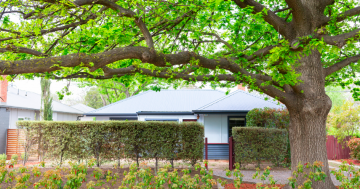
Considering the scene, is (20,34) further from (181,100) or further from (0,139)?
(181,100)

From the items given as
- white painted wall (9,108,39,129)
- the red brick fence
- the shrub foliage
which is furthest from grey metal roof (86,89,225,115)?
the shrub foliage

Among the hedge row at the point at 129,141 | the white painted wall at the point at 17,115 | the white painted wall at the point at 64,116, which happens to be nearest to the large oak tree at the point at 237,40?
the hedge row at the point at 129,141

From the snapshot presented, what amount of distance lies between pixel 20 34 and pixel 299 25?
7257 mm

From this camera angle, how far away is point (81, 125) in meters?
11.4

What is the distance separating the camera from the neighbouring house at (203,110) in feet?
51.3

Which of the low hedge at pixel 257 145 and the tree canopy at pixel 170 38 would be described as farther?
the low hedge at pixel 257 145

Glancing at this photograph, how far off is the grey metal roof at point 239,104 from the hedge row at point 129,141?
4462 mm

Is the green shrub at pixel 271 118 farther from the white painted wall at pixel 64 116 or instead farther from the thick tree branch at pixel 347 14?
the white painted wall at pixel 64 116

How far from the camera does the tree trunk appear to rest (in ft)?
23.1

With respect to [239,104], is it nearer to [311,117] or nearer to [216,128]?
[216,128]

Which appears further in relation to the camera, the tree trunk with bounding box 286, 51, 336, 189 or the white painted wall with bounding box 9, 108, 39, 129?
the white painted wall with bounding box 9, 108, 39, 129

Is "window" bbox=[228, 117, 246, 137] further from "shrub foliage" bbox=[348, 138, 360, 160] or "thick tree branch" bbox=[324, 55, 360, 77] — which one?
"thick tree branch" bbox=[324, 55, 360, 77]

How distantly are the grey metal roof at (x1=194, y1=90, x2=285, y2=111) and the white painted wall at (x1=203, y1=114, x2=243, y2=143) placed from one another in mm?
786

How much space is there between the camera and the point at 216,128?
54.0 ft
